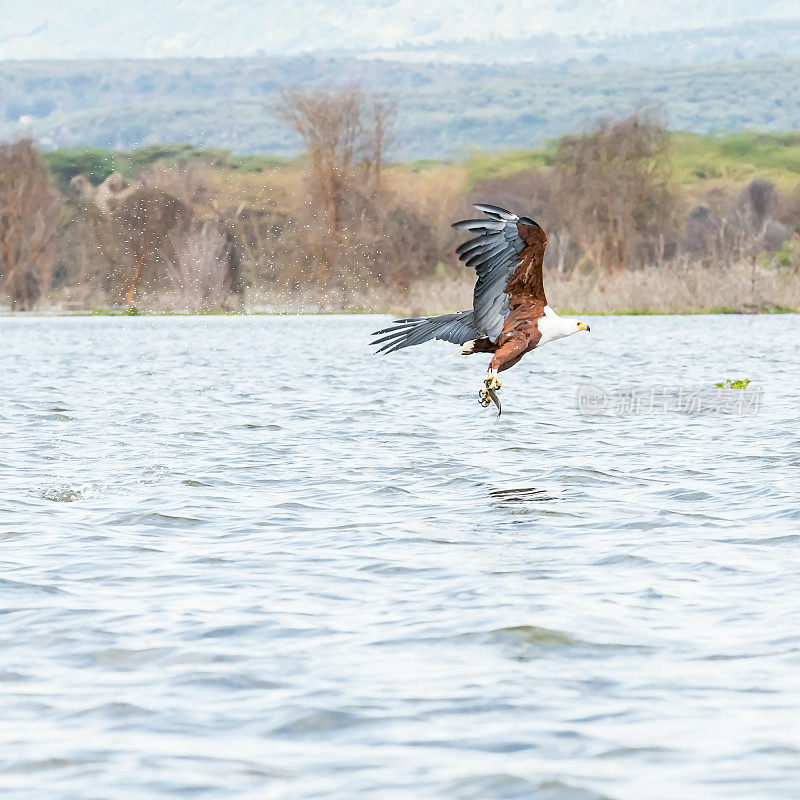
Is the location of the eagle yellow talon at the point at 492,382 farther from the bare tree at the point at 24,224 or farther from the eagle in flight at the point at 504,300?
the bare tree at the point at 24,224

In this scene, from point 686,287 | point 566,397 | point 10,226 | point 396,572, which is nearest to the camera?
point 396,572

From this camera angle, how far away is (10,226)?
73.9m

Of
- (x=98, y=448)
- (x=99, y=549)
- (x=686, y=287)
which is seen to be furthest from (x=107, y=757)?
(x=686, y=287)

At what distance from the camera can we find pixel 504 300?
512 inches

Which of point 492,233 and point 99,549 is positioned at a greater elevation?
point 492,233

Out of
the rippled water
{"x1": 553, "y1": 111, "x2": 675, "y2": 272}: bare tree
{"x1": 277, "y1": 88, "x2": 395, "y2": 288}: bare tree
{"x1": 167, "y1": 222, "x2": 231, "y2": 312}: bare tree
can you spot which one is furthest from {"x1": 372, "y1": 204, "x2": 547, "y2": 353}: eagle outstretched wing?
{"x1": 553, "y1": 111, "x2": 675, "y2": 272}: bare tree

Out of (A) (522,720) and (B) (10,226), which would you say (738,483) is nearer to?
(A) (522,720)

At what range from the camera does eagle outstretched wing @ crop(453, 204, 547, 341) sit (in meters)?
12.2

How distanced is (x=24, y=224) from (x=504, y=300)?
64.1m

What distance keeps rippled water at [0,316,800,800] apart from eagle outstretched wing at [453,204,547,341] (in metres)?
1.52

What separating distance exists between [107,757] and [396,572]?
368cm

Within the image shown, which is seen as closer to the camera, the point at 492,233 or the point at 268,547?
the point at 268,547

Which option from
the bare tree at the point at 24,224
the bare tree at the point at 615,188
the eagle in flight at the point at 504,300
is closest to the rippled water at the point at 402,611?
the eagle in flight at the point at 504,300

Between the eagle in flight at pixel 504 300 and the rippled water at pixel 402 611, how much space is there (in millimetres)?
1260
